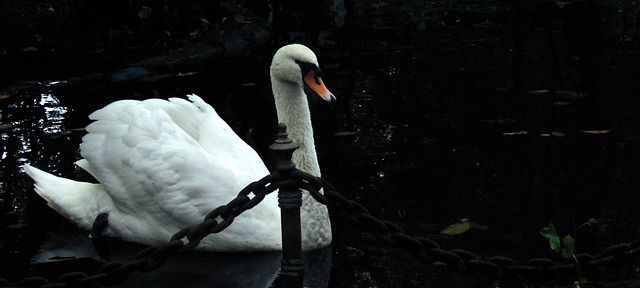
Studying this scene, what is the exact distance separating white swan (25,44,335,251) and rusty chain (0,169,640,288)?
1.77 metres

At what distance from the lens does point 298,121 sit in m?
7.10

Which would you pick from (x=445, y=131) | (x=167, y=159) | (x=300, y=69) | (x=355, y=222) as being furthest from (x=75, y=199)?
(x=445, y=131)

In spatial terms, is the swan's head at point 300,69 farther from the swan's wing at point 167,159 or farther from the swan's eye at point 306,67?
the swan's wing at point 167,159

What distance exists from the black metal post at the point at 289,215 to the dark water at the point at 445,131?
129 cm

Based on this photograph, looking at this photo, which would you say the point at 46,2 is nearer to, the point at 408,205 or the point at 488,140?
the point at 488,140

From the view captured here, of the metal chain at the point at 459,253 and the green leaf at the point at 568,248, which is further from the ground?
the metal chain at the point at 459,253

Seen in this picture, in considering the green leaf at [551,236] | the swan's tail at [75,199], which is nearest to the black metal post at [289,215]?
the green leaf at [551,236]

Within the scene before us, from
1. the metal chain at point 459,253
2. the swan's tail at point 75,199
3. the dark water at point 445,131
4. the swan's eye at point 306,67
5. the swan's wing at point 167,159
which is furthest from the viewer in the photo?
the swan's tail at point 75,199

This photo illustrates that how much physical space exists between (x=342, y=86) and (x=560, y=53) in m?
3.25

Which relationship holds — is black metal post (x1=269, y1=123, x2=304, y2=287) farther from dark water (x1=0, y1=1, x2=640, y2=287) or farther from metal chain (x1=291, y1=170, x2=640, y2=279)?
dark water (x1=0, y1=1, x2=640, y2=287)

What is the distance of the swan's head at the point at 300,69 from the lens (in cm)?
703

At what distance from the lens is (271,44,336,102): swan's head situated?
277 inches

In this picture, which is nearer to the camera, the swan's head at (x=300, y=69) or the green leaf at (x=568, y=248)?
the green leaf at (x=568, y=248)

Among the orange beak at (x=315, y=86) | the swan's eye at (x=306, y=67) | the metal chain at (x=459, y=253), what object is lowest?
the metal chain at (x=459, y=253)
